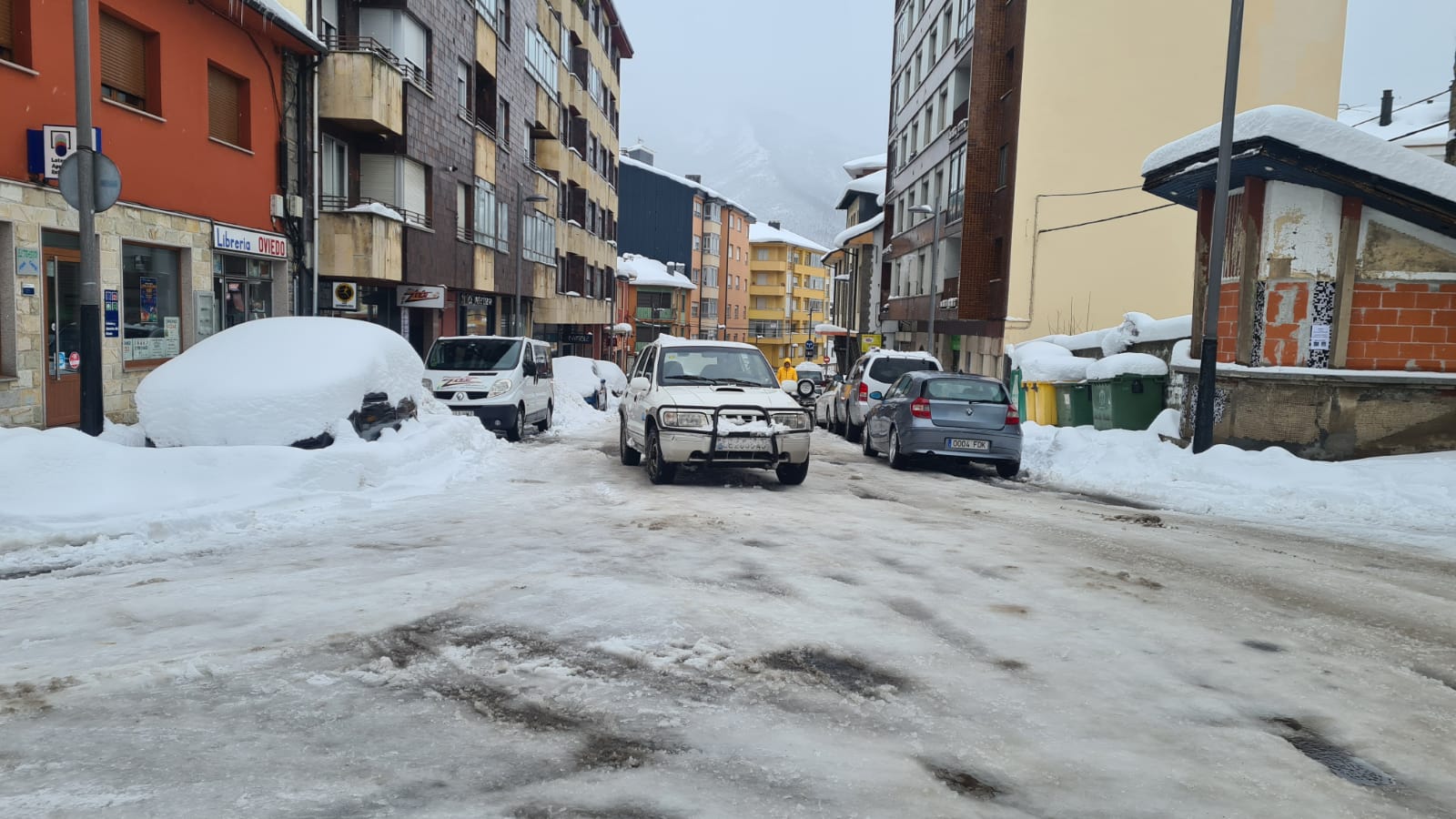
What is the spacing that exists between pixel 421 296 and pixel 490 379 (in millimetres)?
9841

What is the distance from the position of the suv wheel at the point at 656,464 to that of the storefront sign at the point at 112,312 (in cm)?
849

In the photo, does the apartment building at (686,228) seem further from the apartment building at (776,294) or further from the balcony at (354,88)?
the balcony at (354,88)

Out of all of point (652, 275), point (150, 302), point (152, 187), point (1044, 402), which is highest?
point (652, 275)

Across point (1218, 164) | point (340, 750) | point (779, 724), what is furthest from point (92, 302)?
point (1218, 164)

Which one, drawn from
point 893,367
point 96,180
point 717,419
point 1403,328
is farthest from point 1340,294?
point 96,180

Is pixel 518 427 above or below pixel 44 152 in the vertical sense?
below

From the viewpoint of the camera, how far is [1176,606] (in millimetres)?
6238

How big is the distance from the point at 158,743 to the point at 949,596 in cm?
427

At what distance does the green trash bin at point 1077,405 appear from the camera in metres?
18.2

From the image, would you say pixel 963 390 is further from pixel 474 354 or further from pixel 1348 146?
pixel 474 354

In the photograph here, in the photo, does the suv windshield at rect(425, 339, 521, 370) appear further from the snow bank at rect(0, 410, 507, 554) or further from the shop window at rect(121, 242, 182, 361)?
the snow bank at rect(0, 410, 507, 554)

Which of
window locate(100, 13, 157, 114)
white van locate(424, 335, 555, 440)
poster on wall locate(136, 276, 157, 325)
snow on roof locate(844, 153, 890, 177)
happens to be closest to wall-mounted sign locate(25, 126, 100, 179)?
window locate(100, 13, 157, 114)

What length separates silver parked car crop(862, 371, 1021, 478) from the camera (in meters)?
13.9

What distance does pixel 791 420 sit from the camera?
11.2 metres
